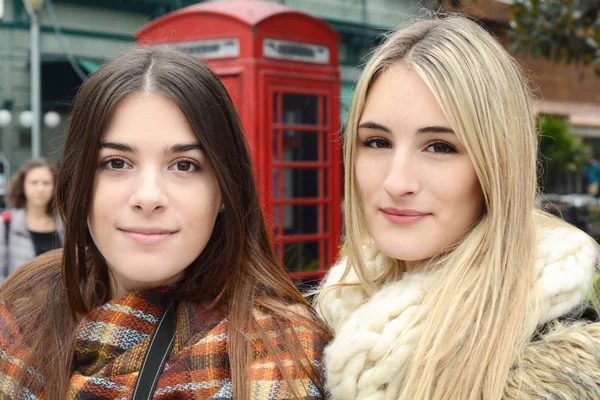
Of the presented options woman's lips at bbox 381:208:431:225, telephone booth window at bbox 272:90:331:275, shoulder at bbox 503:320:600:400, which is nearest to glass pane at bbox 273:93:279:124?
telephone booth window at bbox 272:90:331:275

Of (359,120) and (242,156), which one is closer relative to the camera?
(359,120)

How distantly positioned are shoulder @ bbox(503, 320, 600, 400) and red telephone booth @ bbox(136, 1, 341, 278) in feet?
9.27

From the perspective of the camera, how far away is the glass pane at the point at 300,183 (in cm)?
456

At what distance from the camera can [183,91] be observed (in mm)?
1583

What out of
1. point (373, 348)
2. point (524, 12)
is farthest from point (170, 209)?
point (524, 12)

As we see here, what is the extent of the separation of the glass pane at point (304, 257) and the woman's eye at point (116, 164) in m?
3.22

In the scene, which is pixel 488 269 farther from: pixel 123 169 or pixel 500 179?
pixel 123 169

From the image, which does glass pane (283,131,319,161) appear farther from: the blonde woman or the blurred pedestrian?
the blonde woman

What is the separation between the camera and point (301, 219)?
185 inches

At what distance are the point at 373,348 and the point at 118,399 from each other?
1.90ft

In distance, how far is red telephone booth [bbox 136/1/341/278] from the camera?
424cm

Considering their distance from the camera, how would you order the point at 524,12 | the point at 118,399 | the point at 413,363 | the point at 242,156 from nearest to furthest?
the point at 413,363
the point at 118,399
the point at 242,156
the point at 524,12

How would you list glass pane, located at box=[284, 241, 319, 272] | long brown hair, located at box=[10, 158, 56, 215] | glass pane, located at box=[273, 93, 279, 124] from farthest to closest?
glass pane, located at box=[284, 241, 319, 272] < long brown hair, located at box=[10, 158, 56, 215] < glass pane, located at box=[273, 93, 279, 124]

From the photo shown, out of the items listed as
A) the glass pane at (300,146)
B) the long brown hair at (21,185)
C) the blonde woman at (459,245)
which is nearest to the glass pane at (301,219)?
the glass pane at (300,146)
